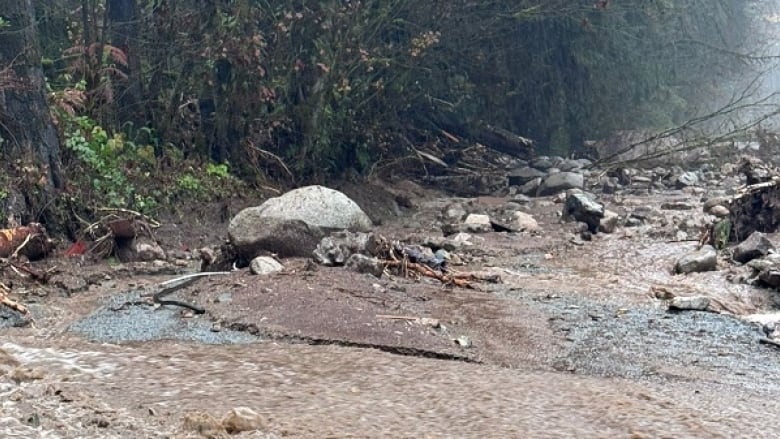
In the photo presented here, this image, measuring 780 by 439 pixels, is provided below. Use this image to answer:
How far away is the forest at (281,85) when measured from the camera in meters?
7.95

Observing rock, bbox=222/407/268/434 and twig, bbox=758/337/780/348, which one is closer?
rock, bbox=222/407/268/434

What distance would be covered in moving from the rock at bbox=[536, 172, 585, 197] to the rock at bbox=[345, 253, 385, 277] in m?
7.49

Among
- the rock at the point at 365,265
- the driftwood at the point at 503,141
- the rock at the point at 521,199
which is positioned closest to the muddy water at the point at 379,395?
the rock at the point at 365,265

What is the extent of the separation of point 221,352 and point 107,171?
4.41 meters

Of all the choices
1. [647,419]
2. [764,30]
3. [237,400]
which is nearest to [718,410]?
[647,419]

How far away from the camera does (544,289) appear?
6258 millimetres

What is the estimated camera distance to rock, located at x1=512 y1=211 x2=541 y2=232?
965 centimetres

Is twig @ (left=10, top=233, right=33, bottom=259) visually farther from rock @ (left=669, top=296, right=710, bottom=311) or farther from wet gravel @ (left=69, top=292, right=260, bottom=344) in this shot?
rock @ (left=669, top=296, right=710, bottom=311)

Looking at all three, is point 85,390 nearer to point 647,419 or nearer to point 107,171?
point 647,419

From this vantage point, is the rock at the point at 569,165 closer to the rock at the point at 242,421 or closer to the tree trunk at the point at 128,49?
the tree trunk at the point at 128,49

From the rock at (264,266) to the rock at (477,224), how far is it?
367 centimetres

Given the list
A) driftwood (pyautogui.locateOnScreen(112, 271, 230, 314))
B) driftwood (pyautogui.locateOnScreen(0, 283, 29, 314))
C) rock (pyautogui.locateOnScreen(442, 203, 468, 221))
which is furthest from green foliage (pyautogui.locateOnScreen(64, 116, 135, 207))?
rock (pyautogui.locateOnScreen(442, 203, 468, 221))

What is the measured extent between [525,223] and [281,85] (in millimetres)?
3208

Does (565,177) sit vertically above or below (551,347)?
below
